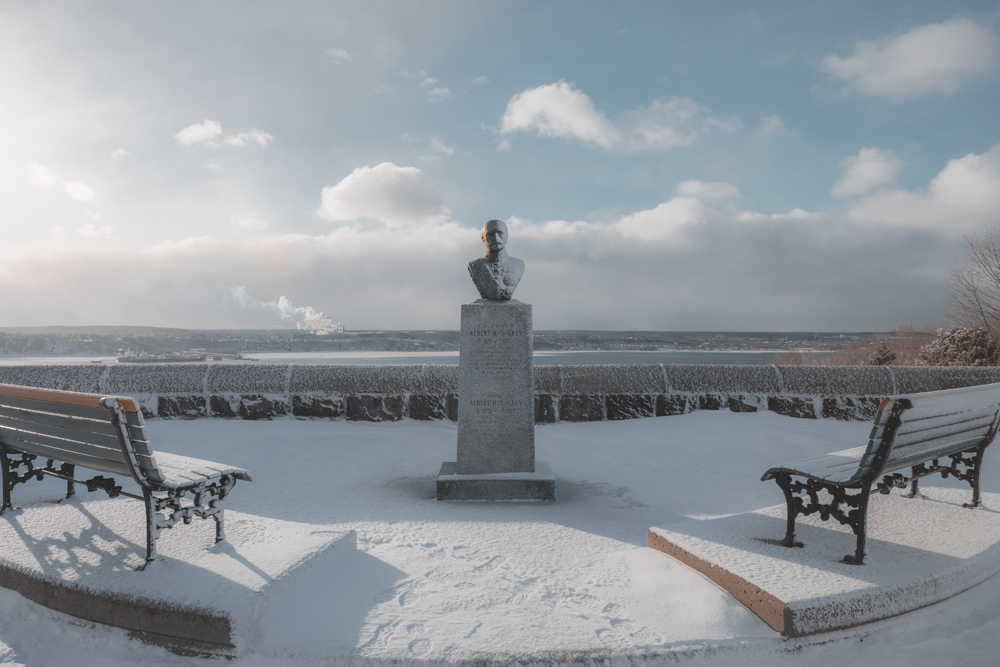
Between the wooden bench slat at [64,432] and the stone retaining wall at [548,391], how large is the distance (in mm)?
3414

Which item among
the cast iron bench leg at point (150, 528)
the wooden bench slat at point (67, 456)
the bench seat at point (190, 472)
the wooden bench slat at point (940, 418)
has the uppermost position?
the wooden bench slat at point (940, 418)

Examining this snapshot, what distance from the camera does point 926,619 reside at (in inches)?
91.4

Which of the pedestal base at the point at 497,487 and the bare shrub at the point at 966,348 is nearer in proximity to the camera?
the pedestal base at the point at 497,487

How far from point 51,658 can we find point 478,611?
170cm

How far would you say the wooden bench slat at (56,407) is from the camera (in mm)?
2576

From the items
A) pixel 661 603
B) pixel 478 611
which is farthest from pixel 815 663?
pixel 478 611

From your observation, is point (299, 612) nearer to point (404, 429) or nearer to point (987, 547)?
point (987, 547)

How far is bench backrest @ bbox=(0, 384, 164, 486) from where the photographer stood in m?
2.51

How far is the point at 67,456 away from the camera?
114 inches

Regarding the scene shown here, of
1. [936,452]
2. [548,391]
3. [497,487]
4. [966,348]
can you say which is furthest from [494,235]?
[966,348]

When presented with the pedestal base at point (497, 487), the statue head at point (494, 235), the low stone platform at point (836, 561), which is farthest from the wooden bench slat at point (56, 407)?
the low stone platform at point (836, 561)

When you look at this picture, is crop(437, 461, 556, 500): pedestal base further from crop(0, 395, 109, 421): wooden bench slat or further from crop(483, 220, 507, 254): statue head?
crop(0, 395, 109, 421): wooden bench slat

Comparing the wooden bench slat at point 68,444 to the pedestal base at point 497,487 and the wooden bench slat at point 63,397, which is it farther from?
the pedestal base at point 497,487

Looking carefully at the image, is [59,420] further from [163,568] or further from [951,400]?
[951,400]
